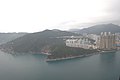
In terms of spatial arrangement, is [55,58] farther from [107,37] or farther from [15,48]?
[15,48]

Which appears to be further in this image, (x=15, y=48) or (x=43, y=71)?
(x=15, y=48)

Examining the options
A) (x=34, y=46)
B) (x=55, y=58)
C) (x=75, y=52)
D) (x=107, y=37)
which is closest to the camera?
(x=55, y=58)

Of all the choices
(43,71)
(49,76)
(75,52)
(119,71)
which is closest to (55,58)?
(75,52)

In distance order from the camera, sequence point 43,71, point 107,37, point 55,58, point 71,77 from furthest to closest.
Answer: point 107,37, point 55,58, point 43,71, point 71,77

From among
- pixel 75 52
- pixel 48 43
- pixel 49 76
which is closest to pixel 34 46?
pixel 48 43

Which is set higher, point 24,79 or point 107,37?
point 107,37

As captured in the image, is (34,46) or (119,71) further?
(34,46)

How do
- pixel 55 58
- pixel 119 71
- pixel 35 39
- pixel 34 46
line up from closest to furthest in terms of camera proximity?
1. pixel 119 71
2. pixel 55 58
3. pixel 34 46
4. pixel 35 39

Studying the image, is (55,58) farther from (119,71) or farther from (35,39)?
(35,39)

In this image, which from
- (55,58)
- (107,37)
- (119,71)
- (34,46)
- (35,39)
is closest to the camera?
(119,71)
